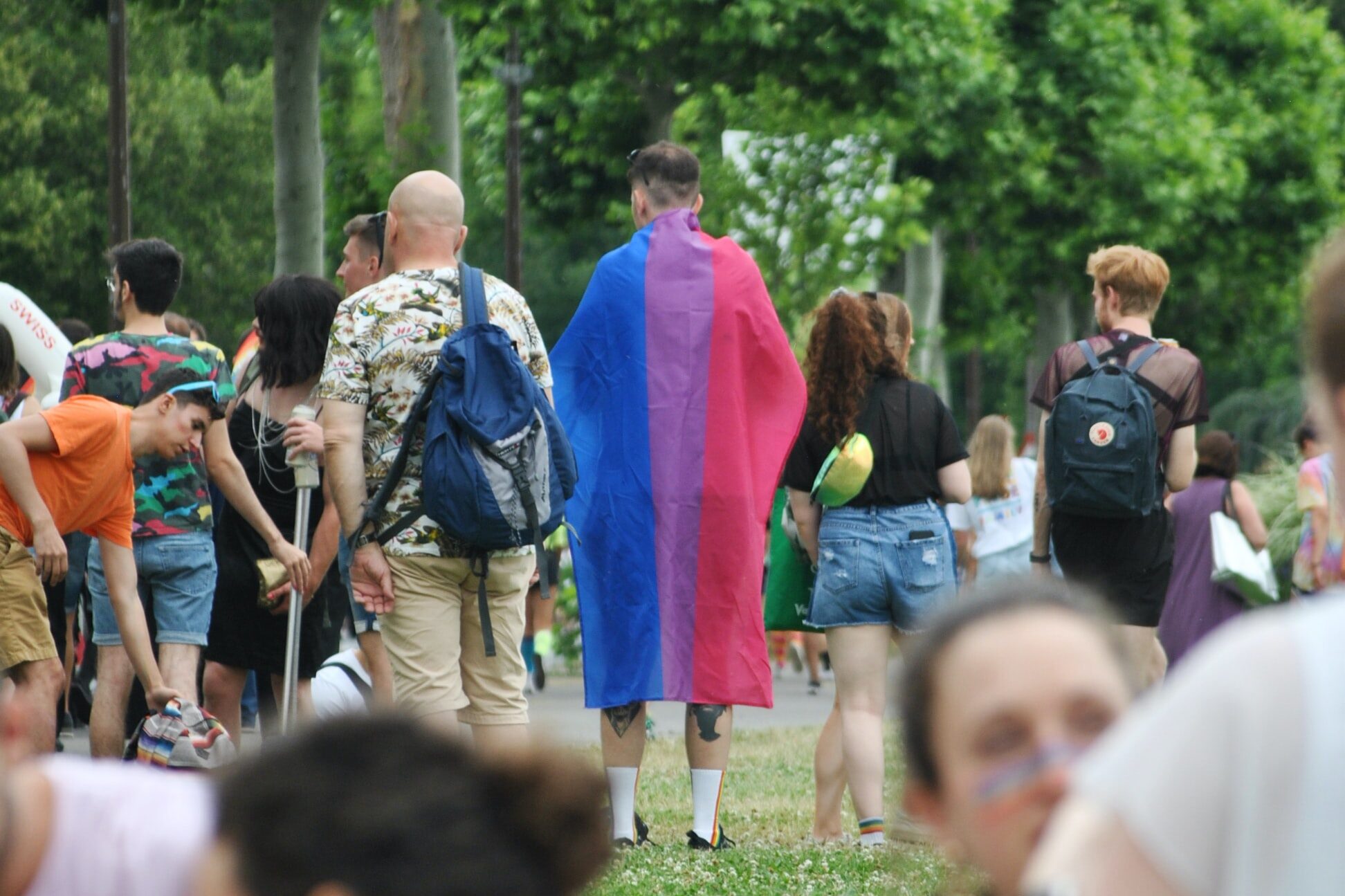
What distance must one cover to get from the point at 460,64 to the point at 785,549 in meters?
12.4

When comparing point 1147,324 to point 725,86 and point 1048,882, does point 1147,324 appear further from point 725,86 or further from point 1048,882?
point 725,86

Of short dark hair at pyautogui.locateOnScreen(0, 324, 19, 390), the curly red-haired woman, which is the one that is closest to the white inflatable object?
short dark hair at pyautogui.locateOnScreen(0, 324, 19, 390)

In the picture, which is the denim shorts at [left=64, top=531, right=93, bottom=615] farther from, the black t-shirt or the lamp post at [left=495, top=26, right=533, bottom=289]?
the lamp post at [left=495, top=26, right=533, bottom=289]

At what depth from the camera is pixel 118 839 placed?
5.77ft

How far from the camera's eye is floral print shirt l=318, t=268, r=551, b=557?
17.7ft

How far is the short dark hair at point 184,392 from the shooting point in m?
6.18

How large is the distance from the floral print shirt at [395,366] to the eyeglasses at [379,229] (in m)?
1.30

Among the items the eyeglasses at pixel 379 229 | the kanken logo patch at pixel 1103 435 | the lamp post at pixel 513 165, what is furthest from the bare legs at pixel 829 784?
the lamp post at pixel 513 165

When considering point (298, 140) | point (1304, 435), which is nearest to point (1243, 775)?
point (1304, 435)

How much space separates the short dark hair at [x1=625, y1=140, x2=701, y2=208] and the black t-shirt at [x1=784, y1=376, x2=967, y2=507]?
92cm

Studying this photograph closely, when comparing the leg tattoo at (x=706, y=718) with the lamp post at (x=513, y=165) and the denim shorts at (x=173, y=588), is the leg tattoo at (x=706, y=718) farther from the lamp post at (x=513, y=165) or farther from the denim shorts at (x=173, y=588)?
the lamp post at (x=513, y=165)

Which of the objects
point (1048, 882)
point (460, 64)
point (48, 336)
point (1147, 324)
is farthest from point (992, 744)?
point (460, 64)

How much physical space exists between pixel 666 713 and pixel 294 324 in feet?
25.3

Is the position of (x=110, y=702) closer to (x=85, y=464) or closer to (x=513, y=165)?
(x=85, y=464)
